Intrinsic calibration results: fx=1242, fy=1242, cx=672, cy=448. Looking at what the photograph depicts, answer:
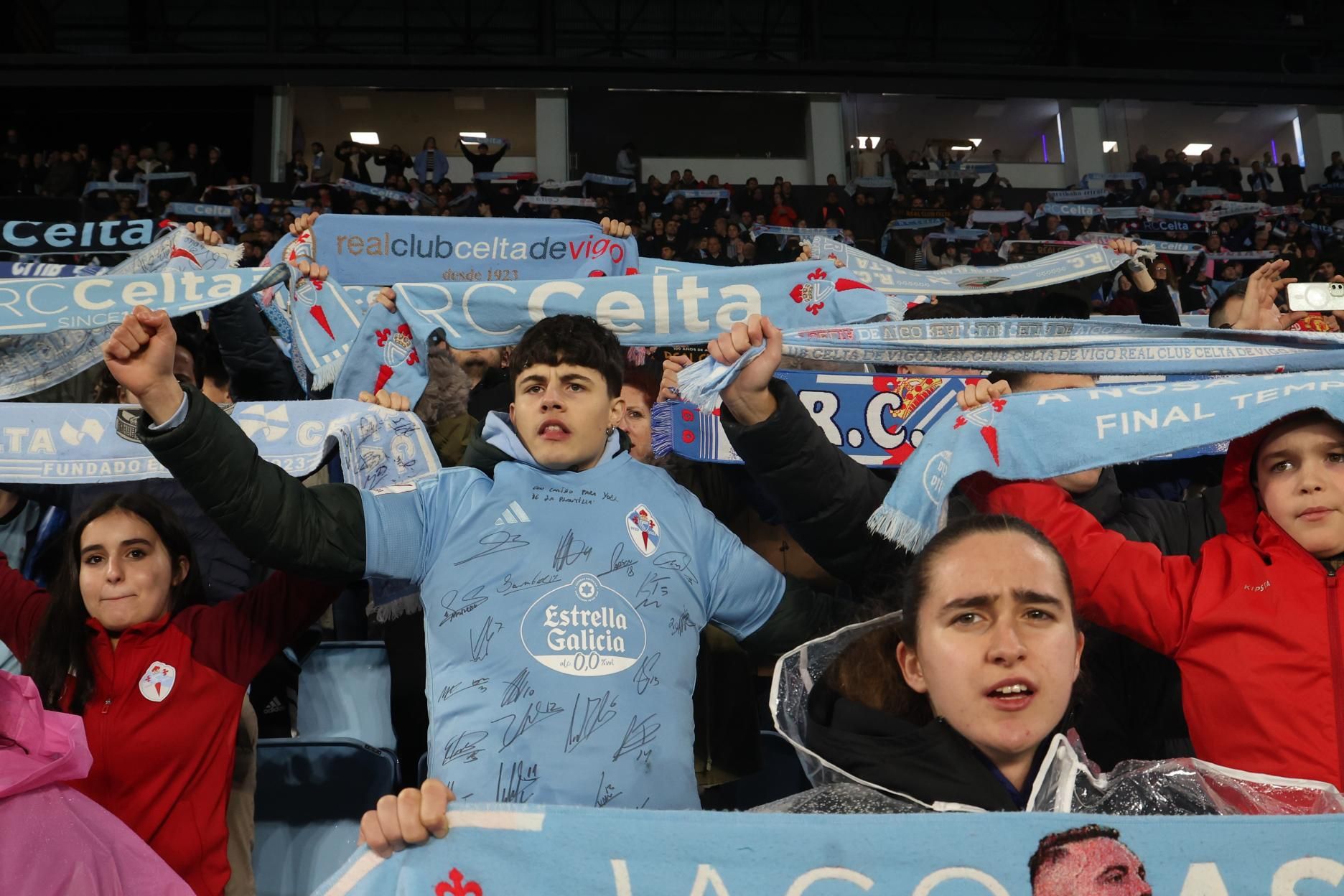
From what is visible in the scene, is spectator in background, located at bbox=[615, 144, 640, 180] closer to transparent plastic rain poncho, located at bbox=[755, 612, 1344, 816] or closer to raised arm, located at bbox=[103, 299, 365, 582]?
raised arm, located at bbox=[103, 299, 365, 582]

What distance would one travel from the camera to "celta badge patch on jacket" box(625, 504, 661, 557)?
2486 mm

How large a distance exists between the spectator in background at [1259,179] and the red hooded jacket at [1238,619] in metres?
18.6

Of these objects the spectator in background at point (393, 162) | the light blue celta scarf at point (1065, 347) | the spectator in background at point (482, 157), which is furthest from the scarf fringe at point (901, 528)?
the spectator in background at point (482, 157)

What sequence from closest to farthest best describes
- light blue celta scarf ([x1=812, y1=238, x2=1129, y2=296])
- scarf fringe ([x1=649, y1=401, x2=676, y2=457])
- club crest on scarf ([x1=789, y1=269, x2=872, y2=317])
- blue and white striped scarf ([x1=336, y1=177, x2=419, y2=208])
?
scarf fringe ([x1=649, y1=401, x2=676, y2=457])
club crest on scarf ([x1=789, y1=269, x2=872, y2=317])
light blue celta scarf ([x1=812, y1=238, x2=1129, y2=296])
blue and white striped scarf ([x1=336, y1=177, x2=419, y2=208])

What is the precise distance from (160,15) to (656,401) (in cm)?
2047

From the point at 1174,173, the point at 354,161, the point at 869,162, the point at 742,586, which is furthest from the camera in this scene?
the point at 869,162

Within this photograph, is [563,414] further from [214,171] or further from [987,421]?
[214,171]

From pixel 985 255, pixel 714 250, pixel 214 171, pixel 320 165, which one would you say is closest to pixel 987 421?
pixel 714 250

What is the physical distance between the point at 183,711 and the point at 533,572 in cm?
93

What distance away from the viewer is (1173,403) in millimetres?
2520

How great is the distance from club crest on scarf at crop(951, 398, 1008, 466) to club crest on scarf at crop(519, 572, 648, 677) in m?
0.78

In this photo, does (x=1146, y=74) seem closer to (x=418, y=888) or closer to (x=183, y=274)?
(x=183, y=274)

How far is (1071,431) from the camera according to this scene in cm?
253

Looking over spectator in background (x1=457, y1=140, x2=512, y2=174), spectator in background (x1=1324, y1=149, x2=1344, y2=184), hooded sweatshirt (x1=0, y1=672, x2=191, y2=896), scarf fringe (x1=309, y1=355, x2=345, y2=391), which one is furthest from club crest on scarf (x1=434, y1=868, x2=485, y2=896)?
spectator in background (x1=1324, y1=149, x2=1344, y2=184)
